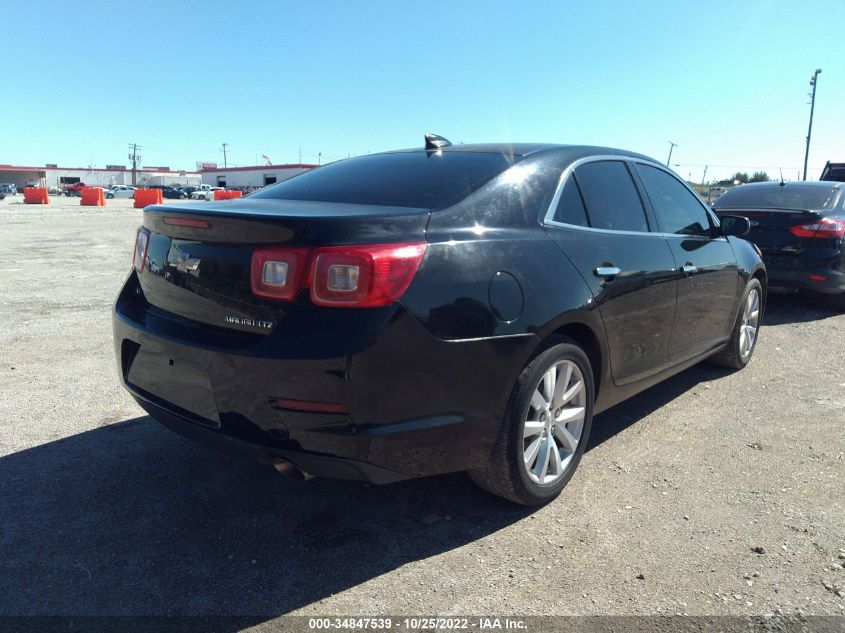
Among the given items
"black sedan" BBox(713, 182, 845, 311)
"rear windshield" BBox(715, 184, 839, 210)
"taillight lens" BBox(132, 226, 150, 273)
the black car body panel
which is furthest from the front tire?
"rear windshield" BBox(715, 184, 839, 210)

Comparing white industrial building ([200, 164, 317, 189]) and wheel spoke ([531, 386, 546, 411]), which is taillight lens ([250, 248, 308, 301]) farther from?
white industrial building ([200, 164, 317, 189])

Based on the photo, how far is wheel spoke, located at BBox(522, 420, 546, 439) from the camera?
2.81 metres

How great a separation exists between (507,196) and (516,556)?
5.00 feet

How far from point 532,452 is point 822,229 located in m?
5.79

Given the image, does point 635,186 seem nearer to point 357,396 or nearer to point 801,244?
point 357,396

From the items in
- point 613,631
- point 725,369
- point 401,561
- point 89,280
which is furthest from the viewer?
point 89,280

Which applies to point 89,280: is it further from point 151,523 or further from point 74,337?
point 151,523

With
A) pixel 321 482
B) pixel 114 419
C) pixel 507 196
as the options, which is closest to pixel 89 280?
pixel 114 419

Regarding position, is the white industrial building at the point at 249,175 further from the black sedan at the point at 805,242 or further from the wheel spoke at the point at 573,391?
the wheel spoke at the point at 573,391

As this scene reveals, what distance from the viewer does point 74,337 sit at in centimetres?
570

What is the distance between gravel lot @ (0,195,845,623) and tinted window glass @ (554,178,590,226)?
1292 millimetres

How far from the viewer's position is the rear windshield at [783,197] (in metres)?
7.50

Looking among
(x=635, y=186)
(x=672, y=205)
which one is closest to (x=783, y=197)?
(x=672, y=205)

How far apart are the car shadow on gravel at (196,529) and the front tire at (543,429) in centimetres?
19
